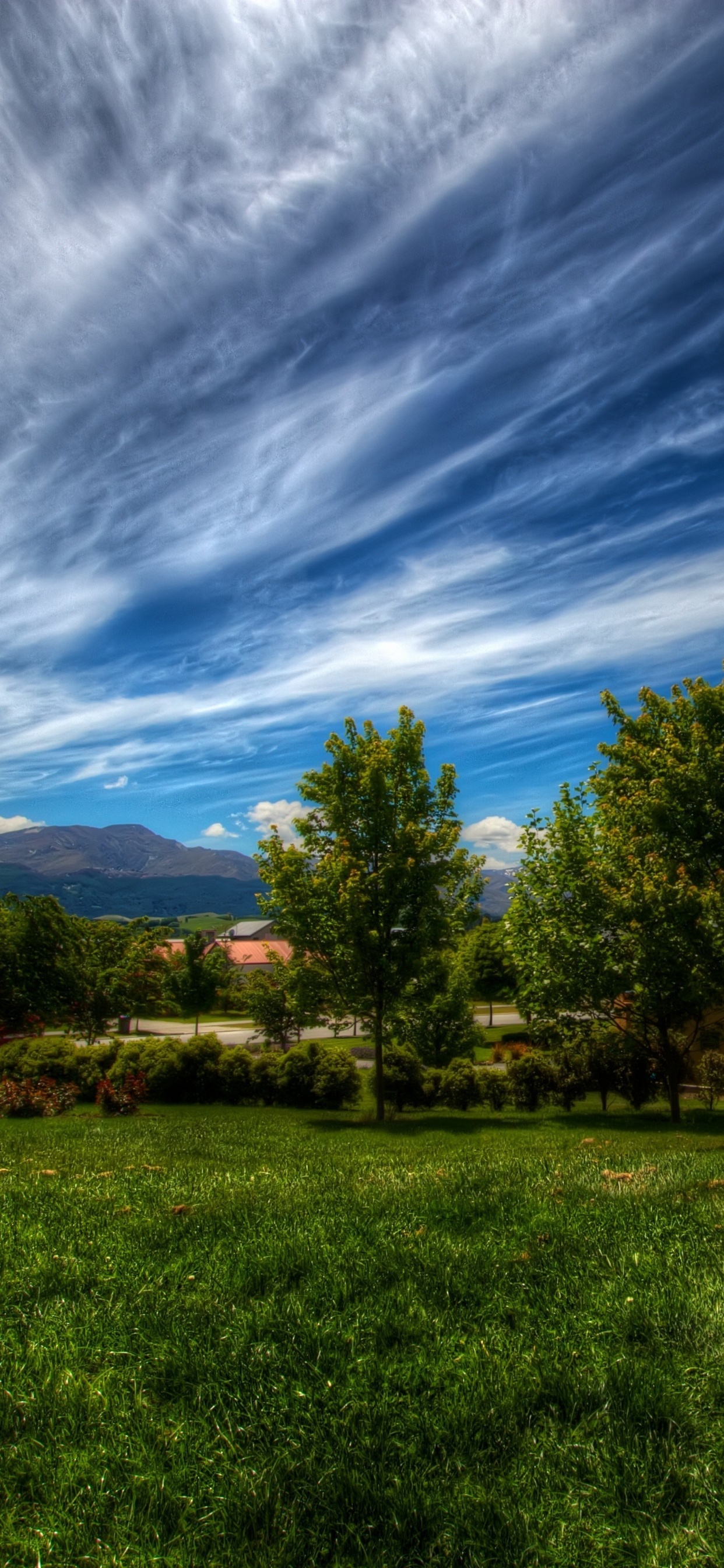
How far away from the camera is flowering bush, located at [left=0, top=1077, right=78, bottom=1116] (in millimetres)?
17844

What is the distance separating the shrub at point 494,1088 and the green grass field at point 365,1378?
15.7 metres

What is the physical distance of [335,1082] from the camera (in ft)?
68.4

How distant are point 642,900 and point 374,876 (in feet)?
18.3

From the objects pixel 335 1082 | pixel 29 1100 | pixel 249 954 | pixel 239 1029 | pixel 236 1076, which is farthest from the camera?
pixel 249 954

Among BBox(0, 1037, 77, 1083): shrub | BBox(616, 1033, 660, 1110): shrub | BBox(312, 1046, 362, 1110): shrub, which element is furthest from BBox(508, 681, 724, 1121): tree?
BBox(0, 1037, 77, 1083): shrub

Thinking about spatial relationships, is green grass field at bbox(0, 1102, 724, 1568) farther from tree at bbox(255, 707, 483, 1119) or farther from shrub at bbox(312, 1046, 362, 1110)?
shrub at bbox(312, 1046, 362, 1110)

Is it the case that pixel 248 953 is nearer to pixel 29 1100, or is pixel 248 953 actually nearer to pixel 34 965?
pixel 34 965

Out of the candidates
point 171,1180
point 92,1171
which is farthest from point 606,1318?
point 92,1171

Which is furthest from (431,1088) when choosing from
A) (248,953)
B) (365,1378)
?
(248,953)

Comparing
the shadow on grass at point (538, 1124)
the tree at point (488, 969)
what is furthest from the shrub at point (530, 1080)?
the tree at point (488, 969)

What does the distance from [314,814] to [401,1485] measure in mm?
16427

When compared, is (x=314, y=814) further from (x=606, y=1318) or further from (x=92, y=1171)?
(x=606, y=1318)

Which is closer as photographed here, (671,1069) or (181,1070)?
(671,1069)

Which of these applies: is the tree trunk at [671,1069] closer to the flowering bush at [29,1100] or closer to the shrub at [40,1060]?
the flowering bush at [29,1100]
